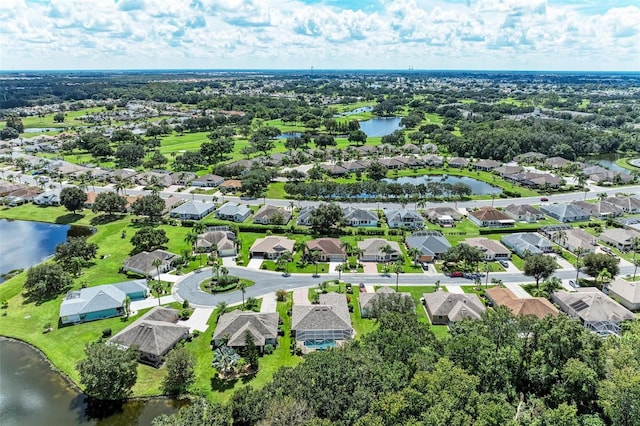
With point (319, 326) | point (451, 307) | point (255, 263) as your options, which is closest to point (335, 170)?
point (255, 263)

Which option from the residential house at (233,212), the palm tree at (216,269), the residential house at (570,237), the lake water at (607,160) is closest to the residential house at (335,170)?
the residential house at (233,212)

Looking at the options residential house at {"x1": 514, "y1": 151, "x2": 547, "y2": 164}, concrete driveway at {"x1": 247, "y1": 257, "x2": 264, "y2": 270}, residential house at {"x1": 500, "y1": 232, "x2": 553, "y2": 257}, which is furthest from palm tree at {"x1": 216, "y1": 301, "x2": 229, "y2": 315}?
residential house at {"x1": 514, "y1": 151, "x2": 547, "y2": 164}

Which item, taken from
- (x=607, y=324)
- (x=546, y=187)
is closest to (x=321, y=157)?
(x=546, y=187)

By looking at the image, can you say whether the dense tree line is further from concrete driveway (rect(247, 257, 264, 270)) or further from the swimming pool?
concrete driveway (rect(247, 257, 264, 270))

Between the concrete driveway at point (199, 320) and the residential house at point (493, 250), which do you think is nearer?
the concrete driveway at point (199, 320)

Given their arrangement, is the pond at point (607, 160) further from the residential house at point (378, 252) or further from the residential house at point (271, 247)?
the residential house at point (271, 247)

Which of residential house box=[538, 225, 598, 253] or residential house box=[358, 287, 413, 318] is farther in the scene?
residential house box=[538, 225, 598, 253]

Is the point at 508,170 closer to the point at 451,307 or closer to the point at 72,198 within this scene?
the point at 451,307
